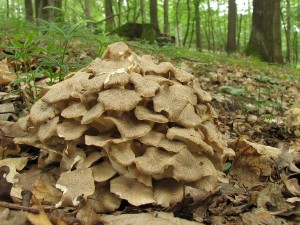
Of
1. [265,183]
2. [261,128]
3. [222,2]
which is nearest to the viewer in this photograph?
[265,183]

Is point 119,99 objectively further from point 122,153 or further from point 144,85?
point 122,153

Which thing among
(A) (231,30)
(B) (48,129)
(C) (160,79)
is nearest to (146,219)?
(B) (48,129)

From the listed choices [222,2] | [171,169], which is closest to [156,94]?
[171,169]

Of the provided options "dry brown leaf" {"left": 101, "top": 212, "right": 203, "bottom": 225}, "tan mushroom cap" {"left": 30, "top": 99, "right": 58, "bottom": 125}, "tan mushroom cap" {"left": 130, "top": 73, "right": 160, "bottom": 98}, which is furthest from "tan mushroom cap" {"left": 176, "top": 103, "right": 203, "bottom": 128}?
"tan mushroom cap" {"left": 30, "top": 99, "right": 58, "bottom": 125}

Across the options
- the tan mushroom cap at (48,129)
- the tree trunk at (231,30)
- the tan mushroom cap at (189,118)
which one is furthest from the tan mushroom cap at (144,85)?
the tree trunk at (231,30)

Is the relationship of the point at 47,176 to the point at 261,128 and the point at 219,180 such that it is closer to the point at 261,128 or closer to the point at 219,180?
the point at 219,180
